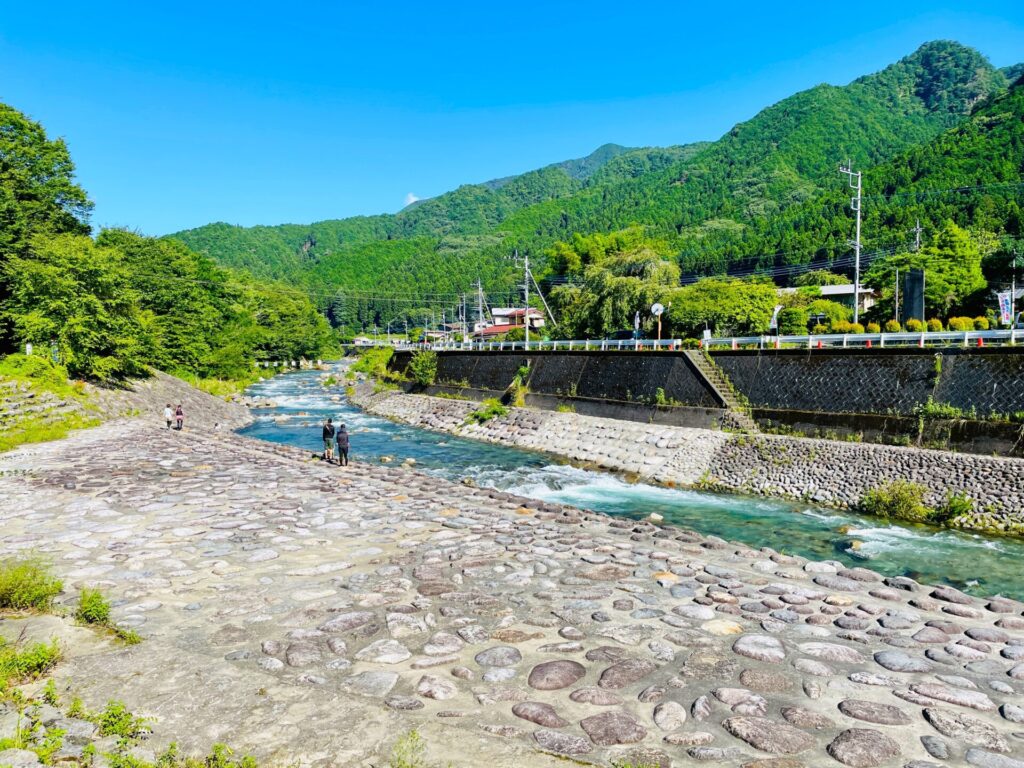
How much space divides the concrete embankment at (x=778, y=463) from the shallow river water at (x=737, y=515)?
0.85 meters

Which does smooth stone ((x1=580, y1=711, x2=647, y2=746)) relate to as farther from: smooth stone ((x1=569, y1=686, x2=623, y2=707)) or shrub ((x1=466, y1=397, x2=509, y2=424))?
shrub ((x1=466, y1=397, x2=509, y2=424))

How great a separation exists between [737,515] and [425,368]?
32627 millimetres

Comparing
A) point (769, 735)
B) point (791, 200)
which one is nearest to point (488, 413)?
point (769, 735)

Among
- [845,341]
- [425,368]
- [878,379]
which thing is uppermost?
[845,341]

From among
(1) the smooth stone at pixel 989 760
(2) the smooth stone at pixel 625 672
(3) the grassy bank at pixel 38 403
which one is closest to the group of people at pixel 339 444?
(3) the grassy bank at pixel 38 403

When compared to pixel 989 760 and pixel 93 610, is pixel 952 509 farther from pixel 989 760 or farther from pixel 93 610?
pixel 93 610

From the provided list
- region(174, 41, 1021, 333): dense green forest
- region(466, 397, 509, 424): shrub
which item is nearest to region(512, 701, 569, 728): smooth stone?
region(466, 397, 509, 424): shrub

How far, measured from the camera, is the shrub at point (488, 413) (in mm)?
33706

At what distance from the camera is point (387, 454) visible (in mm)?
26359

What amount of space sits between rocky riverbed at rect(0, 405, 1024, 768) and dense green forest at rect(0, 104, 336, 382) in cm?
2155

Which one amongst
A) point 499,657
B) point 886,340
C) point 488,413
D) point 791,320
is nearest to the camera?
point 499,657

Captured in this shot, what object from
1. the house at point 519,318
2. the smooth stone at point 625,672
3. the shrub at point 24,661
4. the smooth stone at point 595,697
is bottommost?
the smooth stone at point 625,672

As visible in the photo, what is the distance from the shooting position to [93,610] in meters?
6.28

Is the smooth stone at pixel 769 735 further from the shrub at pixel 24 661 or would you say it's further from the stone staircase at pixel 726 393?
the stone staircase at pixel 726 393
